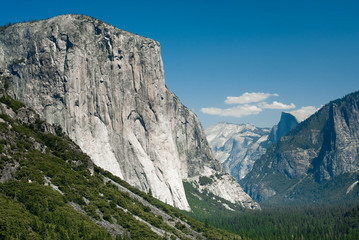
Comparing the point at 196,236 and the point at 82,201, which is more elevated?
the point at 82,201

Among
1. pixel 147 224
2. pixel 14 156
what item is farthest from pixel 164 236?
pixel 14 156

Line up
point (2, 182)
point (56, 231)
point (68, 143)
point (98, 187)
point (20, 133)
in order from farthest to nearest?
1. point (68, 143)
2. point (98, 187)
3. point (20, 133)
4. point (2, 182)
5. point (56, 231)

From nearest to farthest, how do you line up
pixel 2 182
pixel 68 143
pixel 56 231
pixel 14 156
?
pixel 56 231 < pixel 2 182 < pixel 14 156 < pixel 68 143

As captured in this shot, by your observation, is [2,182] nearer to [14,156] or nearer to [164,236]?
[14,156]

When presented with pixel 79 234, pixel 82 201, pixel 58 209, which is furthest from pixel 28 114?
pixel 79 234

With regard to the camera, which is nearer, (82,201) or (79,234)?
(79,234)

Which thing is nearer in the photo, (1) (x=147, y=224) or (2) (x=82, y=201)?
(2) (x=82, y=201)

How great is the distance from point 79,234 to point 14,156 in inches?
1187

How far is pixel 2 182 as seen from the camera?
319 ft

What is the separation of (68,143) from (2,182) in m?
49.6

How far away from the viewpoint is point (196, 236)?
147 metres

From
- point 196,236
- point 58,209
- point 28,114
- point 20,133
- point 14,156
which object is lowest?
point 196,236

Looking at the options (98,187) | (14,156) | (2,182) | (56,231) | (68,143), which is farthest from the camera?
(68,143)

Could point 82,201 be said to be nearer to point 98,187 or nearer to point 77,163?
point 98,187
